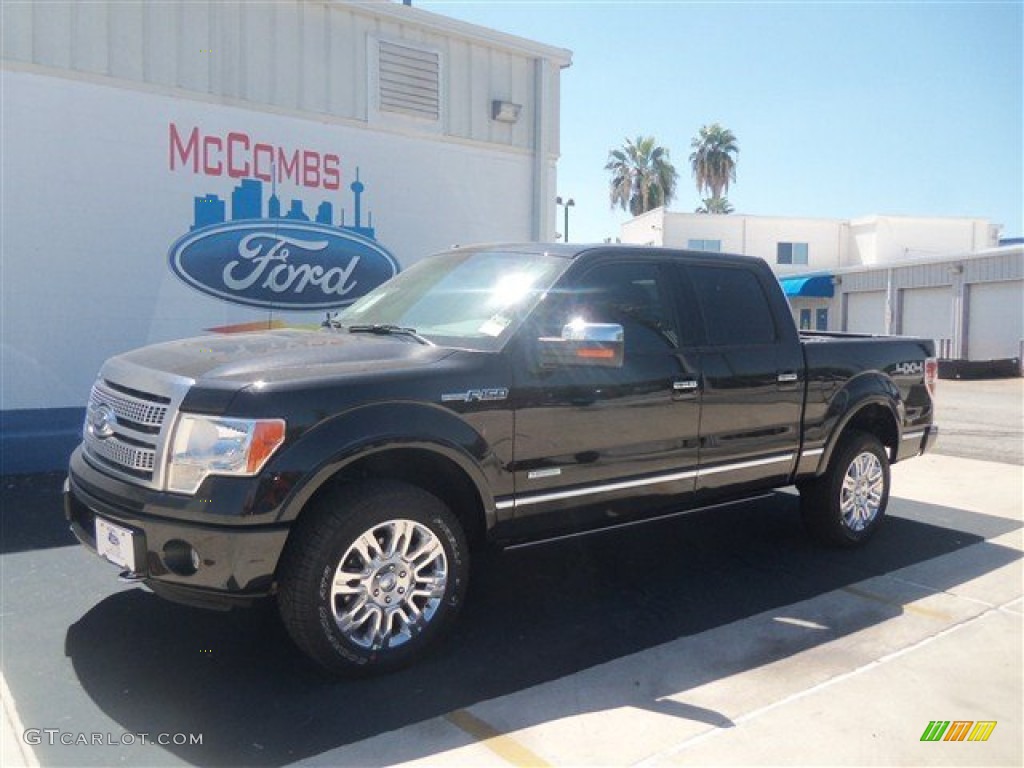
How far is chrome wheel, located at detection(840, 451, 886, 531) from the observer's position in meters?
5.74

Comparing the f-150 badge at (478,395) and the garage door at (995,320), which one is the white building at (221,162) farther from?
the garage door at (995,320)

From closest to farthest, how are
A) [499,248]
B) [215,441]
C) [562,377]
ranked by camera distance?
1. [215,441]
2. [562,377]
3. [499,248]

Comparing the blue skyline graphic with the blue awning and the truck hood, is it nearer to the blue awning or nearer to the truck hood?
the truck hood

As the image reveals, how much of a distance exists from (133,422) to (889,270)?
29.7 meters

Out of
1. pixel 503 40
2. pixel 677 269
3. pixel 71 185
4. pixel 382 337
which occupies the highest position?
pixel 503 40

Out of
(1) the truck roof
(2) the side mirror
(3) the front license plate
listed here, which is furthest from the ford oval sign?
(2) the side mirror

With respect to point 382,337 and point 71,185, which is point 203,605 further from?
point 71,185

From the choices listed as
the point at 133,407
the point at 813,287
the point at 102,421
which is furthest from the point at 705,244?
the point at 133,407

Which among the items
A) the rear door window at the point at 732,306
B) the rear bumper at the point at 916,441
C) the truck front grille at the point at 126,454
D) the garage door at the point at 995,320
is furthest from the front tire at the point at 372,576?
the garage door at the point at 995,320

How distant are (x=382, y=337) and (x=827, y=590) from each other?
9.85ft

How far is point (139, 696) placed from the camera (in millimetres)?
3455

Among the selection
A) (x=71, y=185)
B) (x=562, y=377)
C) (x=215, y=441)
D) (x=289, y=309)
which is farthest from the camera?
(x=289, y=309)

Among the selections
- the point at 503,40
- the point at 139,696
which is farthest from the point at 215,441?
the point at 503,40

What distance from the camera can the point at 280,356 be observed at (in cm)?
371
